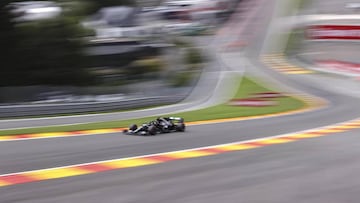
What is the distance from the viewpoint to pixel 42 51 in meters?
26.8

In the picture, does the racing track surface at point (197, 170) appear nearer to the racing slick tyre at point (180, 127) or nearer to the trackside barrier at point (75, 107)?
the racing slick tyre at point (180, 127)

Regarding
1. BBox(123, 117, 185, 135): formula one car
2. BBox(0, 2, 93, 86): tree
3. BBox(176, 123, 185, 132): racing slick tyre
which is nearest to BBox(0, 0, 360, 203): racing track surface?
BBox(176, 123, 185, 132): racing slick tyre

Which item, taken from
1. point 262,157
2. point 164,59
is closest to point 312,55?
point 164,59

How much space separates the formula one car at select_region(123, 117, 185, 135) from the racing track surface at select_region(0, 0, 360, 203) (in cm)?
32

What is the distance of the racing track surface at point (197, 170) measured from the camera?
6.79 meters

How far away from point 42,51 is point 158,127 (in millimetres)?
15442

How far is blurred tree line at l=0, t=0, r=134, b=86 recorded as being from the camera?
26406 millimetres

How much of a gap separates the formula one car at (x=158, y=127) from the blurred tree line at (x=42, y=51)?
1481 centimetres

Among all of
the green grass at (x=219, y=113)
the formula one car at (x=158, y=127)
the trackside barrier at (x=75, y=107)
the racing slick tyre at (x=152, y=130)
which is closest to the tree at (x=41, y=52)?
the trackside barrier at (x=75, y=107)

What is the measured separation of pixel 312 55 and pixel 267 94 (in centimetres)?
1253

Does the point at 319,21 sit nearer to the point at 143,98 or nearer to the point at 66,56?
the point at 66,56

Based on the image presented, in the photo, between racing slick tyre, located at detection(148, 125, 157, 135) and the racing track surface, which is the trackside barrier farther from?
racing slick tyre, located at detection(148, 125, 157, 135)

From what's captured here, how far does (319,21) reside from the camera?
1753 inches

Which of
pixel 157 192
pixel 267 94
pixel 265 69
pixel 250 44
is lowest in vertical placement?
pixel 157 192
